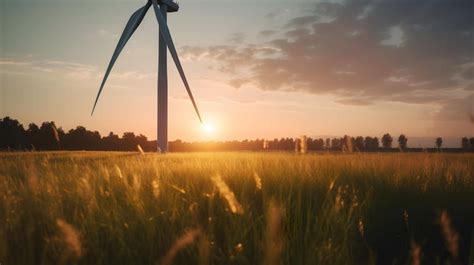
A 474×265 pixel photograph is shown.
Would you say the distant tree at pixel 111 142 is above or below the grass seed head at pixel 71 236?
above

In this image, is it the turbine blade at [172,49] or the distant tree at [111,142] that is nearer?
the turbine blade at [172,49]

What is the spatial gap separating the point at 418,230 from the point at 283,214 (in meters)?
2.12

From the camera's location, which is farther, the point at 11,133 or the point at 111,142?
the point at 111,142

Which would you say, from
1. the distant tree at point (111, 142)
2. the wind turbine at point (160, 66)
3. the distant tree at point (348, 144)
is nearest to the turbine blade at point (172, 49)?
the wind turbine at point (160, 66)

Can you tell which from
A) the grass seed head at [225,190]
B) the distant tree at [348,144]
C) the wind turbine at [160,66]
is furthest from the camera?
the wind turbine at [160,66]

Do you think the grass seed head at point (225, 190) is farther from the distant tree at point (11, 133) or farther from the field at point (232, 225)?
the distant tree at point (11, 133)

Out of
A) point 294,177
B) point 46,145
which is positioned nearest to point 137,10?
point 294,177

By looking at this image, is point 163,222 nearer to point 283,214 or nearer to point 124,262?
point 124,262

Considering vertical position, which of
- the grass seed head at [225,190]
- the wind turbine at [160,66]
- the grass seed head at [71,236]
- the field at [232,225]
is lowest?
the field at [232,225]

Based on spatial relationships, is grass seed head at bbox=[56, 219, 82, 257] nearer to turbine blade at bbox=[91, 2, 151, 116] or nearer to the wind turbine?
the wind turbine

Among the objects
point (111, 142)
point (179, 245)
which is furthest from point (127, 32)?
point (111, 142)

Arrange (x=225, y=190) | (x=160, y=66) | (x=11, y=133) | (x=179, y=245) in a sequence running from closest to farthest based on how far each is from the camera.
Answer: (x=225, y=190), (x=179, y=245), (x=160, y=66), (x=11, y=133)

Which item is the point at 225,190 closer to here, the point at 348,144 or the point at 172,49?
the point at 348,144

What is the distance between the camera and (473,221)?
5242mm
